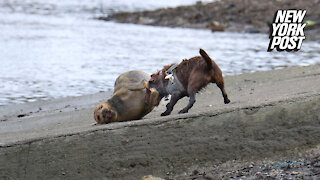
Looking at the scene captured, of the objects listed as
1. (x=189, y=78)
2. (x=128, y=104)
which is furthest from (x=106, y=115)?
(x=189, y=78)

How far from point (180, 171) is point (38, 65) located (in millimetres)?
10032

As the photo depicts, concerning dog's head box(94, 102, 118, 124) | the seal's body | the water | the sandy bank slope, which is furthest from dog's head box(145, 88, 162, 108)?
the water

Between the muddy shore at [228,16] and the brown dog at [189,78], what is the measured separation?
16.1 meters

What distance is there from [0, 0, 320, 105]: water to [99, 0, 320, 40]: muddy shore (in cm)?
138

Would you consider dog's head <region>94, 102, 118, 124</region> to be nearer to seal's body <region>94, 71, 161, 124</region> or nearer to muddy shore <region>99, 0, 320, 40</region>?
seal's body <region>94, 71, 161, 124</region>

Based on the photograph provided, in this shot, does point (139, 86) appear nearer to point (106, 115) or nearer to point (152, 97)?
point (152, 97)

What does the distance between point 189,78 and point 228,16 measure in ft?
70.7

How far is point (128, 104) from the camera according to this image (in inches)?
225

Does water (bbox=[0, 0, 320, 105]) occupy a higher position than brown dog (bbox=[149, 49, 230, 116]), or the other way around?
brown dog (bbox=[149, 49, 230, 116])

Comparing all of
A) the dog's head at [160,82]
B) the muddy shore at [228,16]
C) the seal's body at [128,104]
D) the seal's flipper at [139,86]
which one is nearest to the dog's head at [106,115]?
the seal's body at [128,104]

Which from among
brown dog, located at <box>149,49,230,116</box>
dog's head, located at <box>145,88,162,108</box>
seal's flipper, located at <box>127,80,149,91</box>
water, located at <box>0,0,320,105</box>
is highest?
brown dog, located at <box>149,49,230,116</box>

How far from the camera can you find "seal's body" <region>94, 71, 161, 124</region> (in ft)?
18.5

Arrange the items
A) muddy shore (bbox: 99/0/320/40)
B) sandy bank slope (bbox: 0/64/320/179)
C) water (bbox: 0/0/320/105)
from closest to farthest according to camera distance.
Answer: sandy bank slope (bbox: 0/64/320/179)
water (bbox: 0/0/320/105)
muddy shore (bbox: 99/0/320/40)

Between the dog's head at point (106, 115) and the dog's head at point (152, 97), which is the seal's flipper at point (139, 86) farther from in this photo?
the dog's head at point (106, 115)
